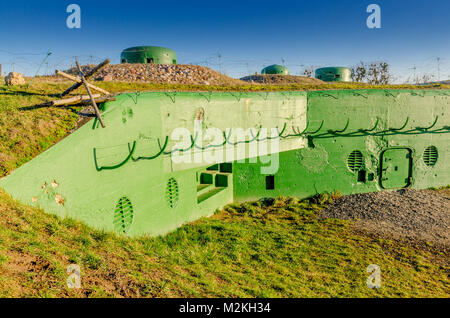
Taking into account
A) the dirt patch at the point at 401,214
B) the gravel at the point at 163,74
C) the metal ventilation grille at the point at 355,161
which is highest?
the gravel at the point at 163,74

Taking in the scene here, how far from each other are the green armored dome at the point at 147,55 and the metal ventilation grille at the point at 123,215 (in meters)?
21.2

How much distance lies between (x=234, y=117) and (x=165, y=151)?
4.01 meters

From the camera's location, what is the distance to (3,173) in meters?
6.57

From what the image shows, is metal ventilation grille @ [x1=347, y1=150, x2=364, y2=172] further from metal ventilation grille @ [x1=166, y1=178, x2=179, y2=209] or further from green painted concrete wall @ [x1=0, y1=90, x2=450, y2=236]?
metal ventilation grille @ [x1=166, y1=178, x2=179, y2=209]

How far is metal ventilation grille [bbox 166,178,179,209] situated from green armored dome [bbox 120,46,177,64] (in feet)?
64.4

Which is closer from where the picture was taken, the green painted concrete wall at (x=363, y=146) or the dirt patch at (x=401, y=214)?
the dirt patch at (x=401, y=214)

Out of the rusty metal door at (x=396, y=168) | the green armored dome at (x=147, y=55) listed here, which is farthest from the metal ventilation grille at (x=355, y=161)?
the green armored dome at (x=147, y=55)

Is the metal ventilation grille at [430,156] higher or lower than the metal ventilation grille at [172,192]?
higher

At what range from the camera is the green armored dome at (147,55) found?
27.0 m

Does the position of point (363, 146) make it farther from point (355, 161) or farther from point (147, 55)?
point (147, 55)

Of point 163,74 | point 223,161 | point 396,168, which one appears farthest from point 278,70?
point 223,161

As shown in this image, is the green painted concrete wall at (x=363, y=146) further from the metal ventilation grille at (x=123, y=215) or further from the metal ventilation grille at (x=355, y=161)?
the metal ventilation grille at (x=123, y=215)

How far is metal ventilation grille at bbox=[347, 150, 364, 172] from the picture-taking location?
1594 centimetres
